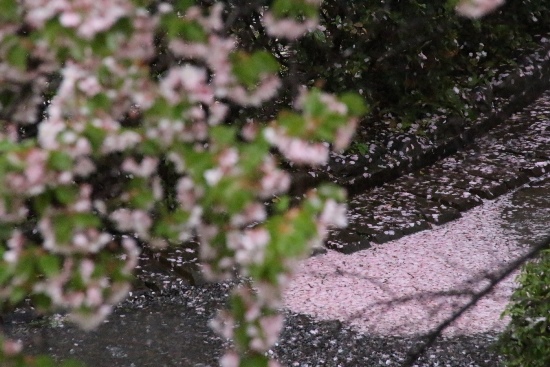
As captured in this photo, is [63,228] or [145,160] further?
[145,160]

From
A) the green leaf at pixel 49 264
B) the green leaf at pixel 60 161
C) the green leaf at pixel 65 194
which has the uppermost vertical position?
the green leaf at pixel 60 161

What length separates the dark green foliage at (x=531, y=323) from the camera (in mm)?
2729

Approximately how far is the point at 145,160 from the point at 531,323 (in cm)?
178

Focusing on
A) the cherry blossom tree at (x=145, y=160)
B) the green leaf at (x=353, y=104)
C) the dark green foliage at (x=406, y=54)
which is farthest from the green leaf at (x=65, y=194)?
the dark green foliage at (x=406, y=54)

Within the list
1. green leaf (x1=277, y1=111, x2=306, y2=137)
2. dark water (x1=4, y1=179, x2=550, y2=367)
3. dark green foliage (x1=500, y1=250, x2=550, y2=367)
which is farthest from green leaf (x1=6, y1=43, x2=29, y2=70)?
dark water (x1=4, y1=179, x2=550, y2=367)

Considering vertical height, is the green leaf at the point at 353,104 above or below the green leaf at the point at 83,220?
above

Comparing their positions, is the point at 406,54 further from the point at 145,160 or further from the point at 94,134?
the point at 94,134

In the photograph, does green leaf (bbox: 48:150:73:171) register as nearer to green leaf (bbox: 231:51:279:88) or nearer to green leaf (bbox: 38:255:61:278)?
green leaf (bbox: 38:255:61:278)

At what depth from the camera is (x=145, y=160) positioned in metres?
1.49

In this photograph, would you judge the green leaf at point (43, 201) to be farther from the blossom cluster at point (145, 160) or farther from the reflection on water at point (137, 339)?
the reflection on water at point (137, 339)

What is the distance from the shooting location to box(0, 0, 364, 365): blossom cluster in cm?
118

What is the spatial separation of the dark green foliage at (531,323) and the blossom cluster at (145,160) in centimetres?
160

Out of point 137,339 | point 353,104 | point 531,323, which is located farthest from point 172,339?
point 353,104

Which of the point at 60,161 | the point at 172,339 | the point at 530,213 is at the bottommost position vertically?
→ the point at 60,161
